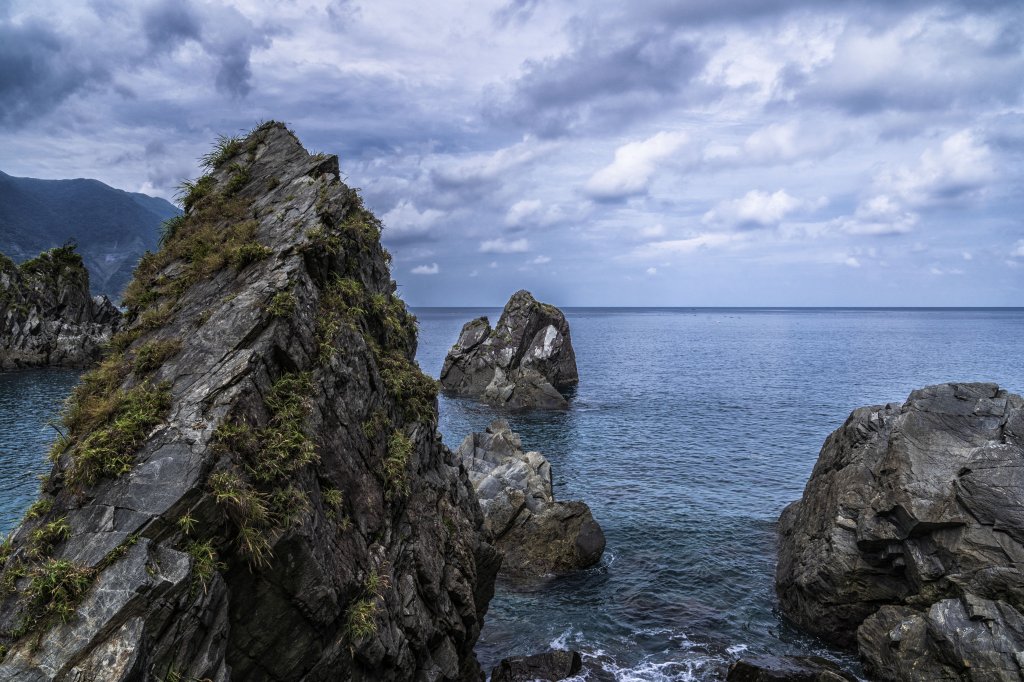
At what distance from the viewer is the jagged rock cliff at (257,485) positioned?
1006cm

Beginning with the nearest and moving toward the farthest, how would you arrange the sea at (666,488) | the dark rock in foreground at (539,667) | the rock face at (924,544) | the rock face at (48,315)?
the rock face at (924,544) < the dark rock in foreground at (539,667) < the sea at (666,488) < the rock face at (48,315)

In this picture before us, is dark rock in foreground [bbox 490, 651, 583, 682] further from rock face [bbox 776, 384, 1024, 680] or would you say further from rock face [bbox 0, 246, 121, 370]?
rock face [bbox 0, 246, 121, 370]

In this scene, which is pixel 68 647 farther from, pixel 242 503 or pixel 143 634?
pixel 242 503

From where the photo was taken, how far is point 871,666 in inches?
869

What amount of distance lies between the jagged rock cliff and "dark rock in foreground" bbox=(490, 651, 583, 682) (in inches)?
55.3

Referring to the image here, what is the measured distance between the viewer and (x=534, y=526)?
32719 millimetres

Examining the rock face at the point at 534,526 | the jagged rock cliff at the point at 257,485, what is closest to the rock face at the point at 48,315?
the rock face at the point at 534,526

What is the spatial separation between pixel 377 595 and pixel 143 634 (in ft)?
20.0

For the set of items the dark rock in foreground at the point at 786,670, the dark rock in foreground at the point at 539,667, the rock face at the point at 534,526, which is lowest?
the dark rock in foreground at the point at 539,667

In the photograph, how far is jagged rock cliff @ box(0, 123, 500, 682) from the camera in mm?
10062

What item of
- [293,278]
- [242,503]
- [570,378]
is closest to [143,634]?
[242,503]

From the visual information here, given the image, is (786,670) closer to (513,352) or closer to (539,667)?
(539,667)

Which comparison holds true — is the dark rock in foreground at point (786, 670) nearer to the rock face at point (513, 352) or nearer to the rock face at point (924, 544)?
the rock face at point (924, 544)

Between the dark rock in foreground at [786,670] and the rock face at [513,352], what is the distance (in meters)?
58.4
